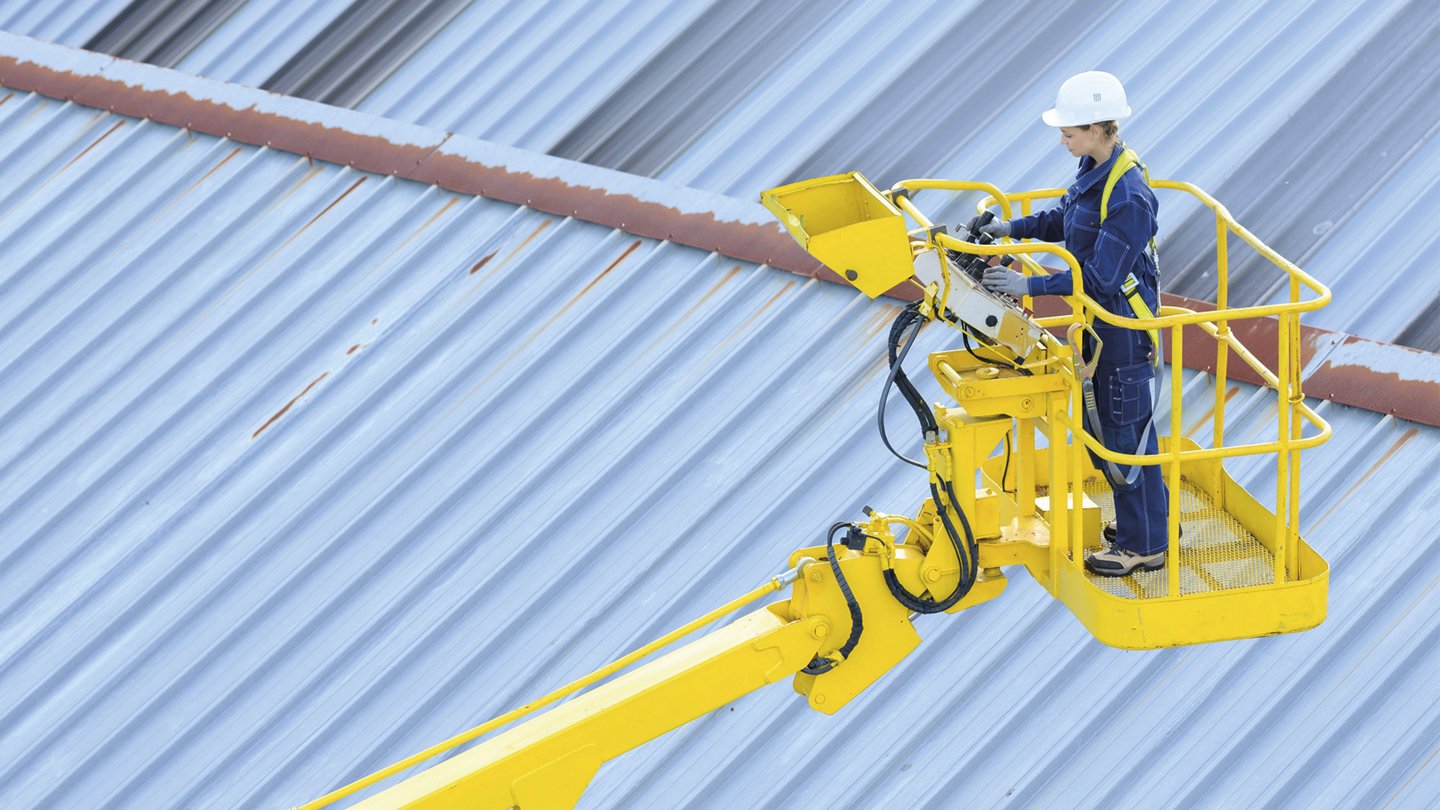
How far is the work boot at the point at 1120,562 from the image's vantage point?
6.63 meters

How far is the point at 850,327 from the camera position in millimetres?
10023

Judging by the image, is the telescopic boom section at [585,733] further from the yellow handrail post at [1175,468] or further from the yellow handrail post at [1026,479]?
the yellow handrail post at [1175,468]

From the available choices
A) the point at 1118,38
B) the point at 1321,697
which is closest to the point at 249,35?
the point at 1118,38

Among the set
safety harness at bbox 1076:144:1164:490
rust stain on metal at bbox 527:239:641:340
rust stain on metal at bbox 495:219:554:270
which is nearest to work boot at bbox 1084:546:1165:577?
safety harness at bbox 1076:144:1164:490

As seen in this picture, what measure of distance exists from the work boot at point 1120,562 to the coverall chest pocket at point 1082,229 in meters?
1.13

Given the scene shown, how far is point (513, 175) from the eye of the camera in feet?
37.8

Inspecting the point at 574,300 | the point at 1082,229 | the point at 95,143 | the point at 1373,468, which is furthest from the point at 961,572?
the point at 95,143

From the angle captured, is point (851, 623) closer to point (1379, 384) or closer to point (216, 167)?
point (1379, 384)

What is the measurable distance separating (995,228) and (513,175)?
5.57m

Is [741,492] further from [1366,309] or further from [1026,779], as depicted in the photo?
[1366,309]

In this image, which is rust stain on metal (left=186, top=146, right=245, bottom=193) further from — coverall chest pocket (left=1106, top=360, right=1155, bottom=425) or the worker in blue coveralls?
coverall chest pocket (left=1106, top=360, right=1155, bottom=425)

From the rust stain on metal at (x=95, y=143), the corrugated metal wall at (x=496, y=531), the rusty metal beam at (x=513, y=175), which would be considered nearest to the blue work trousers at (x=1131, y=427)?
the corrugated metal wall at (x=496, y=531)

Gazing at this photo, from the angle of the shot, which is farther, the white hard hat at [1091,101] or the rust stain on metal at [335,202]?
the rust stain on metal at [335,202]

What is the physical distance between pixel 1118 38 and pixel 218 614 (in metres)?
6.57
